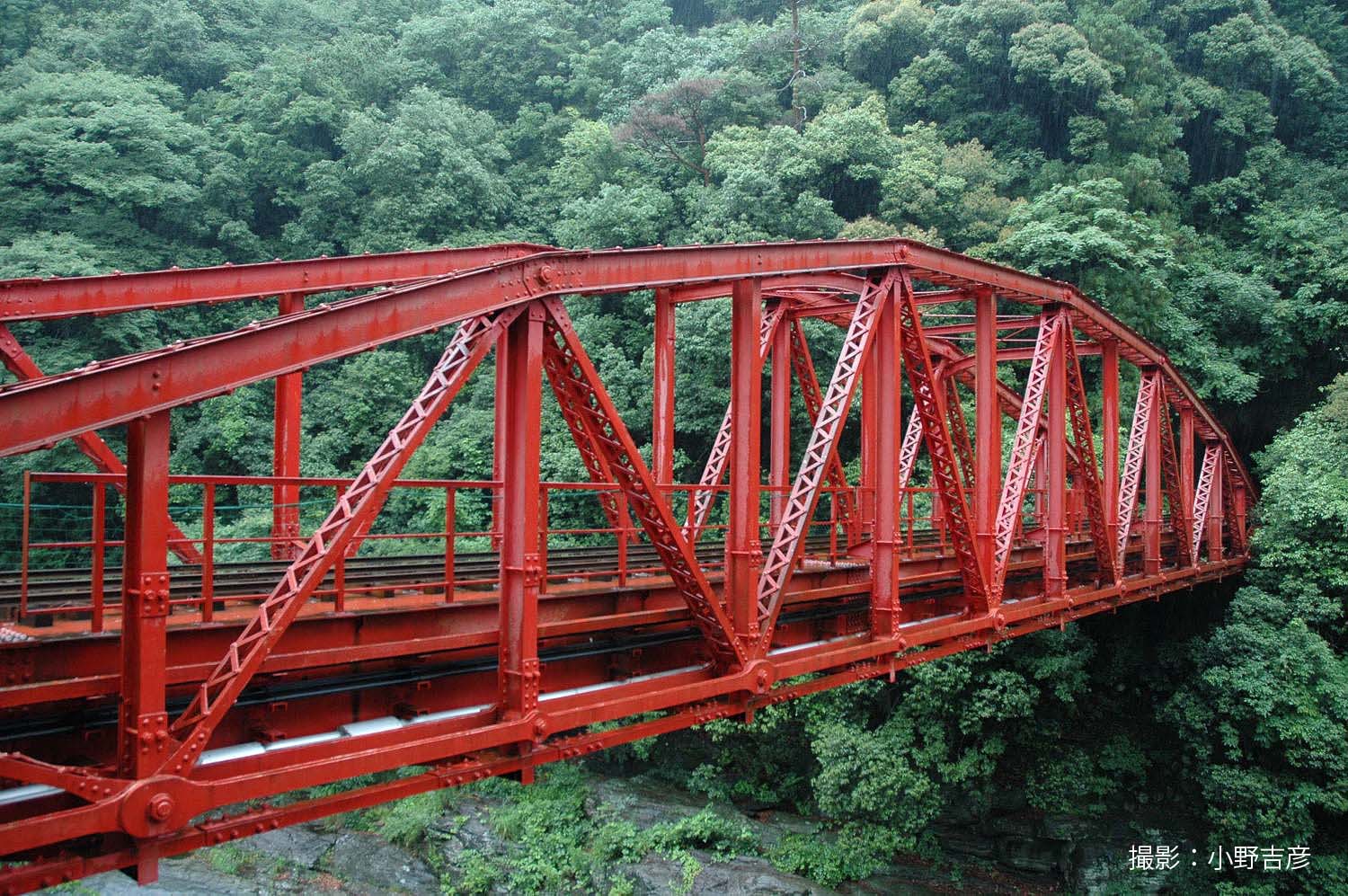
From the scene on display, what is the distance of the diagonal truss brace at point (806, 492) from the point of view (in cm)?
820

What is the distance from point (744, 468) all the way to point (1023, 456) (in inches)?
249

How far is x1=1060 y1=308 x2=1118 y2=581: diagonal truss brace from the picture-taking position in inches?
548

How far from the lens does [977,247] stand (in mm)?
27234

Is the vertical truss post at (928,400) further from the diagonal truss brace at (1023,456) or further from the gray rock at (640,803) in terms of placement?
the gray rock at (640,803)

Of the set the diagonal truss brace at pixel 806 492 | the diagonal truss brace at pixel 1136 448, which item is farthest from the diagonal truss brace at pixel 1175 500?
the diagonal truss brace at pixel 806 492

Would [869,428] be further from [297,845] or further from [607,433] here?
[297,845]

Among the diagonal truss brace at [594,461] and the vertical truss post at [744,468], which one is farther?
the vertical truss post at [744,468]

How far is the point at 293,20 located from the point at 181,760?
44.7 m

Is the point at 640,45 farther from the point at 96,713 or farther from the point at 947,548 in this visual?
the point at 96,713

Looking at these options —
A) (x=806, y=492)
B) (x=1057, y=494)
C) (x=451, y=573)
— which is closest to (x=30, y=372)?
(x=451, y=573)

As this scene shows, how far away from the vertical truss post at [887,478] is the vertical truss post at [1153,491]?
982 cm

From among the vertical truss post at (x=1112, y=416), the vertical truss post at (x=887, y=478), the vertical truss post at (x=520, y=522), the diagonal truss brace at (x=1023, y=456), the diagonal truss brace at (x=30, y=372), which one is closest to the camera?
the vertical truss post at (x=520, y=522)

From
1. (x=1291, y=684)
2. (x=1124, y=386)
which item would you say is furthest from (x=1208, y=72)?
(x=1291, y=684)

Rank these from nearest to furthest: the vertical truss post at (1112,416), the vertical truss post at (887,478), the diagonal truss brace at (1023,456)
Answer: the vertical truss post at (887,478) < the diagonal truss brace at (1023,456) < the vertical truss post at (1112,416)
